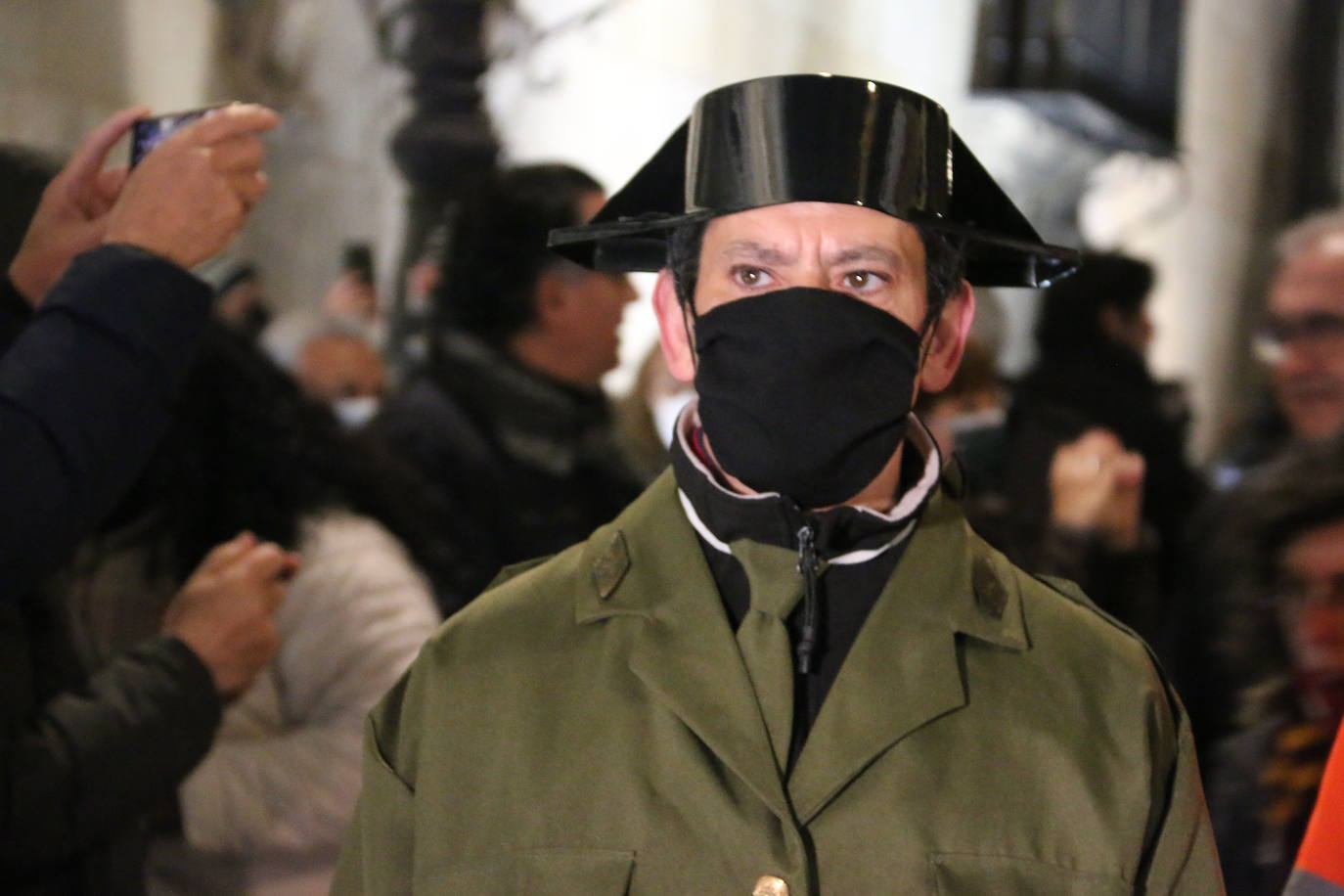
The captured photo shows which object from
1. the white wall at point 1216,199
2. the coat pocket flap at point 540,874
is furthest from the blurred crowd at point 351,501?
the white wall at point 1216,199

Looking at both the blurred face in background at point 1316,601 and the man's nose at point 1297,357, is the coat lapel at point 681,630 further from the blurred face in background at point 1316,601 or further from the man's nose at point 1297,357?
the man's nose at point 1297,357

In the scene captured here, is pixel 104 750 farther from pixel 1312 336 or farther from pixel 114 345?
pixel 1312 336

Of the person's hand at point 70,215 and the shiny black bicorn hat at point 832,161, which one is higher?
the shiny black bicorn hat at point 832,161

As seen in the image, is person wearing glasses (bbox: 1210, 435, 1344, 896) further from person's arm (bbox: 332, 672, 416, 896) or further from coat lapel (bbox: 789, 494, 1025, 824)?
person's arm (bbox: 332, 672, 416, 896)

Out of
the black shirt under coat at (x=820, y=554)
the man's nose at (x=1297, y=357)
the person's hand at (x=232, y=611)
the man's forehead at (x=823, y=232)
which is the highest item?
the man's forehead at (x=823, y=232)

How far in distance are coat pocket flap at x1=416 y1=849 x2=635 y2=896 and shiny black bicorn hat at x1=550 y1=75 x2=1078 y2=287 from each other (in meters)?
0.60

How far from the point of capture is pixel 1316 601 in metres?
2.36

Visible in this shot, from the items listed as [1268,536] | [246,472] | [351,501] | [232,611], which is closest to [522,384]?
[351,501]

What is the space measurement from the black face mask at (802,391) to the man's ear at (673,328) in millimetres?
103

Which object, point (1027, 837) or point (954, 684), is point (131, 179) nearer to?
point (954, 684)

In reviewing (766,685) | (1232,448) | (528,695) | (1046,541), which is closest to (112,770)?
(528,695)

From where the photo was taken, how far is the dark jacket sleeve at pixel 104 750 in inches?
67.7

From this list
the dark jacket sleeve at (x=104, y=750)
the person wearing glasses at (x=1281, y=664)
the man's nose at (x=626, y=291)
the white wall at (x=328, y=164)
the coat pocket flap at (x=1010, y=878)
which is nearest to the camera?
the coat pocket flap at (x=1010, y=878)

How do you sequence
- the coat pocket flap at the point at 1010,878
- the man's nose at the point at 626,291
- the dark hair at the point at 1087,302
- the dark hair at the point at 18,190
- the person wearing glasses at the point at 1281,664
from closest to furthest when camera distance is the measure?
the coat pocket flap at the point at 1010,878
the dark hair at the point at 18,190
the person wearing glasses at the point at 1281,664
the man's nose at the point at 626,291
the dark hair at the point at 1087,302
